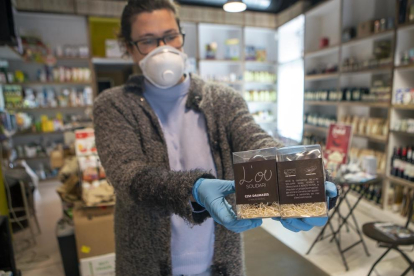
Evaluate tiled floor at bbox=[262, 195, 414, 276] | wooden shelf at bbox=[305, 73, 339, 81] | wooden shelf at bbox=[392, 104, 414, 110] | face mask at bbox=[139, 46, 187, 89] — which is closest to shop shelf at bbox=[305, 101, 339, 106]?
wooden shelf at bbox=[305, 73, 339, 81]

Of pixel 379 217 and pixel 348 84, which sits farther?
pixel 348 84

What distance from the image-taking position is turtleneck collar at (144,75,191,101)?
106 cm

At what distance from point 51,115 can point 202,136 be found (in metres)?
4.96

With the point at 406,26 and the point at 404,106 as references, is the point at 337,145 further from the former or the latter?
the point at 406,26

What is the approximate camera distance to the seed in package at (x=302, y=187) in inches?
24.2

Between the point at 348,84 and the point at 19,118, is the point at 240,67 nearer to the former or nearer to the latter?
the point at 348,84

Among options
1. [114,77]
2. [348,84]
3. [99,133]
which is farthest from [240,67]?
[99,133]

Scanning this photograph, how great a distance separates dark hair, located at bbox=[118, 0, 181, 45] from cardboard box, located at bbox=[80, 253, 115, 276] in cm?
181

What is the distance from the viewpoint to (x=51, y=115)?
5039 mm

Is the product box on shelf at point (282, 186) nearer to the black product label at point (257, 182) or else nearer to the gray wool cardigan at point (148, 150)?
the black product label at point (257, 182)

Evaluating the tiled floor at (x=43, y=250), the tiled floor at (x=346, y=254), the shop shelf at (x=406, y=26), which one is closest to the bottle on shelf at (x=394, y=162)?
the tiled floor at (x=346, y=254)

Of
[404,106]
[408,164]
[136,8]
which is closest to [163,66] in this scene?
[136,8]

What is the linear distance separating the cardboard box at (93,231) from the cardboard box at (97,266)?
0.04 m

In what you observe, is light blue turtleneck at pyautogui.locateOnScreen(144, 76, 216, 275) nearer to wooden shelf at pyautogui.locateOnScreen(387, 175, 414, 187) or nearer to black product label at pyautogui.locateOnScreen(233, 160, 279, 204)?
black product label at pyautogui.locateOnScreen(233, 160, 279, 204)
